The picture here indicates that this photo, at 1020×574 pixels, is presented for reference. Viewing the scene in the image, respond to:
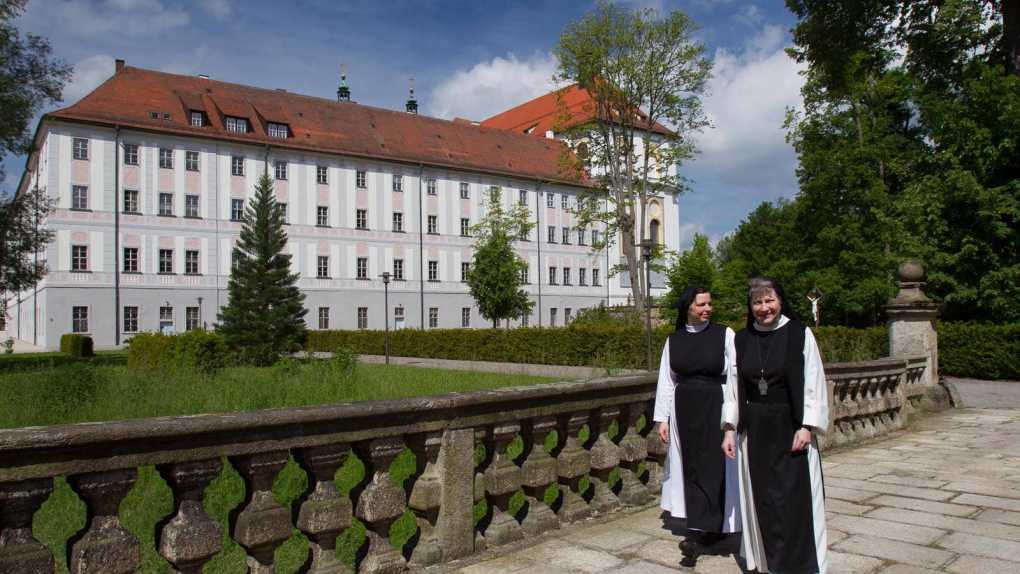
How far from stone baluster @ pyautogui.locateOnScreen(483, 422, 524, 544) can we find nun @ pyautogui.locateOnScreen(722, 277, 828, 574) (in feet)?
3.95

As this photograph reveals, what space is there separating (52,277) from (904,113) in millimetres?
42467

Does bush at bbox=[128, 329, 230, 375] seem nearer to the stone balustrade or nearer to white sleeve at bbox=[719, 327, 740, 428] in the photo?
the stone balustrade

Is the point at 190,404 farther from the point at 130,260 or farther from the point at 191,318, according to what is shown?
the point at 191,318

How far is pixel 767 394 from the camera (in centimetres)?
394

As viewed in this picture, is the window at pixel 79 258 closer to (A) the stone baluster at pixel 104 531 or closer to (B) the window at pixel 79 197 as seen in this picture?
(B) the window at pixel 79 197

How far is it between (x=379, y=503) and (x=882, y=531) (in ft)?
10.7

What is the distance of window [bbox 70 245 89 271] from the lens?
37.9 m

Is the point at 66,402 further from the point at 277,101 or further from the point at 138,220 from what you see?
the point at 277,101

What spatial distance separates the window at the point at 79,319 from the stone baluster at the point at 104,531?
40565mm

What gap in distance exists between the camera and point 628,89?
31.9 meters

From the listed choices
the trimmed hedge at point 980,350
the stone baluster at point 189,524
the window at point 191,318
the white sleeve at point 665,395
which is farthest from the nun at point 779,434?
the window at point 191,318

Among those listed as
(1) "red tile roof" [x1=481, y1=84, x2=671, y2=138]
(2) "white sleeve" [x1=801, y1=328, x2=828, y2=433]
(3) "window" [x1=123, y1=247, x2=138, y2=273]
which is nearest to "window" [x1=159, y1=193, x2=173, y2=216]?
(3) "window" [x1=123, y1=247, x2=138, y2=273]

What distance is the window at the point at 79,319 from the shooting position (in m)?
37.7

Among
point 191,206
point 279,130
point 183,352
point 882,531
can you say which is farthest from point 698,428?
point 279,130
